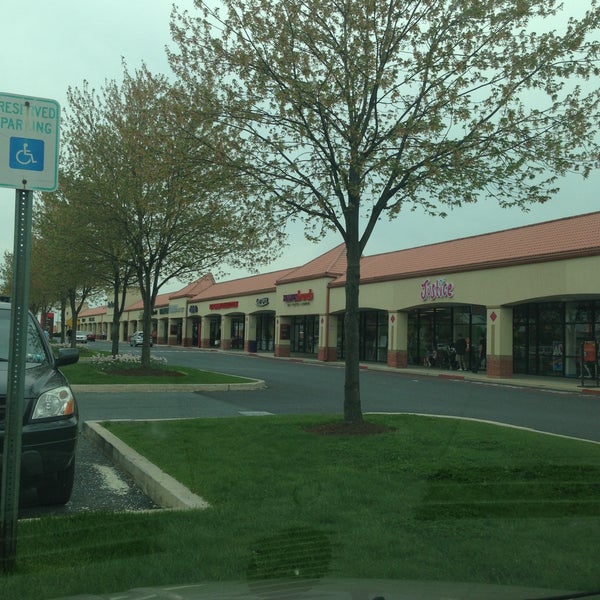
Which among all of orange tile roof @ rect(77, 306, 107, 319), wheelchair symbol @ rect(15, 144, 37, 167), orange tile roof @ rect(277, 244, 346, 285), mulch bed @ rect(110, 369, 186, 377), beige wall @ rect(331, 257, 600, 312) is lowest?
mulch bed @ rect(110, 369, 186, 377)

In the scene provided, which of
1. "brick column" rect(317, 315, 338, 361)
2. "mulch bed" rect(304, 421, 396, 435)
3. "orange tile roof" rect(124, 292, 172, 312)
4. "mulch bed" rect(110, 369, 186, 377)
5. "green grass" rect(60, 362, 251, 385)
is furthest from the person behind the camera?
"orange tile roof" rect(124, 292, 172, 312)

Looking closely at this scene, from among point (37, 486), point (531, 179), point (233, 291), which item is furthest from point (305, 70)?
point (233, 291)

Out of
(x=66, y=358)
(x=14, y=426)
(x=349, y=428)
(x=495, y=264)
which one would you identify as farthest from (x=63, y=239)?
(x=14, y=426)

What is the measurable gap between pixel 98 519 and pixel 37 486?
74 cm

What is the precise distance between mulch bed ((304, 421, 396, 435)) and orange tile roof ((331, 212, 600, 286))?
17031 millimetres

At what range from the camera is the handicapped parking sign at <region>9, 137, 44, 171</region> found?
4422 millimetres

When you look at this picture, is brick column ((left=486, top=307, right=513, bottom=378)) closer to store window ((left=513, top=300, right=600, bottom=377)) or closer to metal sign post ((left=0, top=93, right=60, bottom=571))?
store window ((left=513, top=300, right=600, bottom=377))

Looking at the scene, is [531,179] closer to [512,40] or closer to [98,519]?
[512,40]

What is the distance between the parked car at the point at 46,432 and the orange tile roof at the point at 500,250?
2179cm

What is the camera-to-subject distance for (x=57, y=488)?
5.96 metres

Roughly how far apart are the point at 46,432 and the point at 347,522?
2.57m

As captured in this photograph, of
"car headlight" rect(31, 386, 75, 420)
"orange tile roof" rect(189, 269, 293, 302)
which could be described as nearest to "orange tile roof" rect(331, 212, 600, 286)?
"orange tile roof" rect(189, 269, 293, 302)

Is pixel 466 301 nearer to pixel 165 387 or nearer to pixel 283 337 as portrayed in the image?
pixel 165 387

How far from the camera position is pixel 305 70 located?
31.3 ft
